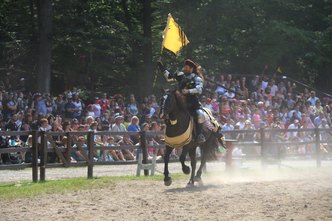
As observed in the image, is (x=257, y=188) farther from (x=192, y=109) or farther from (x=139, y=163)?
(x=139, y=163)

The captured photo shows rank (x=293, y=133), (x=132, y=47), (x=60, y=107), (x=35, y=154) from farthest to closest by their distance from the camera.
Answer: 1. (x=132, y=47)
2. (x=293, y=133)
3. (x=60, y=107)
4. (x=35, y=154)

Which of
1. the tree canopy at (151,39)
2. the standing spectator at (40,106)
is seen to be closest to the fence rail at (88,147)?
the standing spectator at (40,106)

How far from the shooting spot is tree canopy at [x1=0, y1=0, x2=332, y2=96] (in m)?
29.7

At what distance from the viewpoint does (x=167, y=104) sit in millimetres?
14484

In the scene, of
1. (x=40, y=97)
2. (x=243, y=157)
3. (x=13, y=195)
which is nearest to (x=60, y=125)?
(x=40, y=97)

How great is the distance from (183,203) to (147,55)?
20018 millimetres

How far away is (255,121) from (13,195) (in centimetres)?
1516

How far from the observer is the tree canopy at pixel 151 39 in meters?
29.7

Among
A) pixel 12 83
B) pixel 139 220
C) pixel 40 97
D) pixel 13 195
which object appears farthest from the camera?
pixel 12 83

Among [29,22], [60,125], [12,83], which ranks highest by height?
[29,22]

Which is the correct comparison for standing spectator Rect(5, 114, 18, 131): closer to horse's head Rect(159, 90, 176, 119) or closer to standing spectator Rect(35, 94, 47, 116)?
standing spectator Rect(35, 94, 47, 116)

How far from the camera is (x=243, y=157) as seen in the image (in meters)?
20.1

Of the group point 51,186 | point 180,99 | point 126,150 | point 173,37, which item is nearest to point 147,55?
point 126,150

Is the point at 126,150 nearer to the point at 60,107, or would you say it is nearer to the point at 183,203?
the point at 60,107
